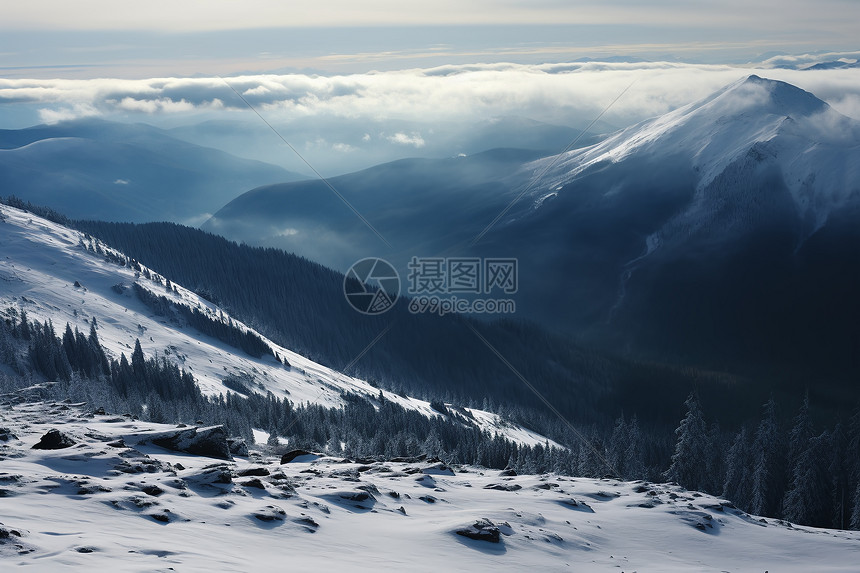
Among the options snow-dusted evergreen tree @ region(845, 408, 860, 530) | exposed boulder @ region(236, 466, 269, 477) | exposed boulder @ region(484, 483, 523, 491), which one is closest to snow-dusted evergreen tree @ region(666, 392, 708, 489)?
snow-dusted evergreen tree @ region(845, 408, 860, 530)

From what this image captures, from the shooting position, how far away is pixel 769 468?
9144 cm

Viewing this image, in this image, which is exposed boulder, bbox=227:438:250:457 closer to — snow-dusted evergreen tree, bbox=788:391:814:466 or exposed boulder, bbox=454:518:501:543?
exposed boulder, bbox=454:518:501:543

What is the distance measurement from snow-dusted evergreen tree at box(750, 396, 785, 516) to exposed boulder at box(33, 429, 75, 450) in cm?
7990

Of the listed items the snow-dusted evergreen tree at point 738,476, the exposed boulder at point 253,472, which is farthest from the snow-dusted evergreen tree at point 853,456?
the exposed boulder at point 253,472

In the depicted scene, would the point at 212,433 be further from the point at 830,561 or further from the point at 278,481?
the point at 830,561

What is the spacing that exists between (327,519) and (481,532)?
8455mm

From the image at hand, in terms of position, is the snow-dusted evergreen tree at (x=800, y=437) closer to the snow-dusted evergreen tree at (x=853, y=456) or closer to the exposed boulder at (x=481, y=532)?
the snow-dusted evergreen tree at (x=853, y=456)

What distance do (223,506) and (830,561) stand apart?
3664 cm

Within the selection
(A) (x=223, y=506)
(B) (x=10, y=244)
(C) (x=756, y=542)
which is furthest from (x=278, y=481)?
(B) (x=10, y=244)

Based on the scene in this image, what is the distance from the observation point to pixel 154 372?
347 feet

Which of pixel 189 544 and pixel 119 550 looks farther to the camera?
pixel 189 544

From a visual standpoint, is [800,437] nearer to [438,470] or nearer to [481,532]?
[438,470]

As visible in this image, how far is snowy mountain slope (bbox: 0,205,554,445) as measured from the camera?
420ft

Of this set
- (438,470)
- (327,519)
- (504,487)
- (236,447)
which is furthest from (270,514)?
(438,470)
